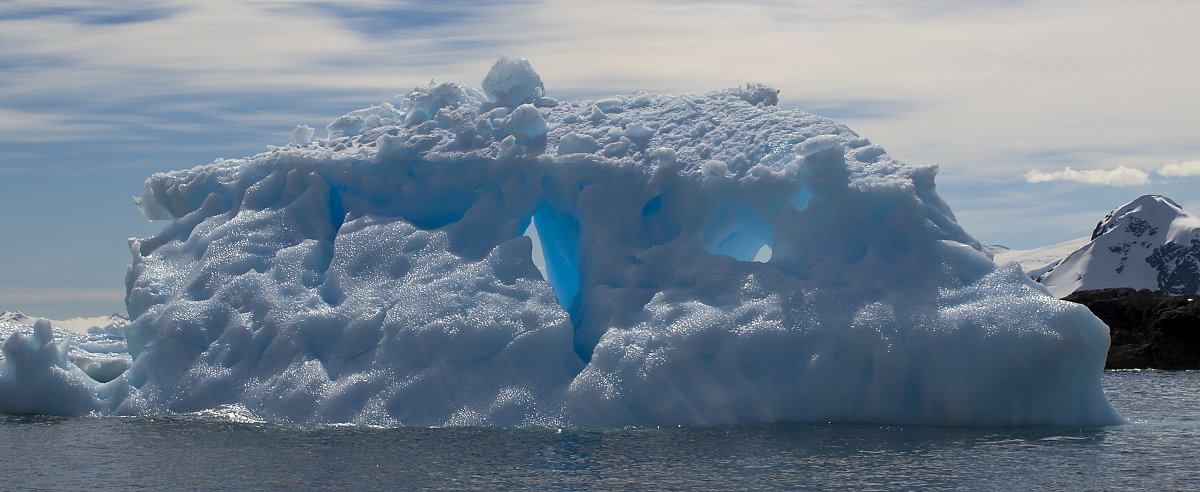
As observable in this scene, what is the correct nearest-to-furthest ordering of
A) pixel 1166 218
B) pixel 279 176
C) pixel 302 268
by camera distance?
1. pixel 302 268
2. pixel 279 176
3. pixel 1166 218

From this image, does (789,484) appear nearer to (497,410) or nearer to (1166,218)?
(497,410)

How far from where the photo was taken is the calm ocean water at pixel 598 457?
453 inches

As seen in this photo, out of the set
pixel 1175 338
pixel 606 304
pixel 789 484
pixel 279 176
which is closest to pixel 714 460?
pixel 789 484

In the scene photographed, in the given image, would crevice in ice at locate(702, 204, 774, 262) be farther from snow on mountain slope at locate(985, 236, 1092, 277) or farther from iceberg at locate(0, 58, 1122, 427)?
snow on mountain slope at locate(985, 236, 1092, 277)

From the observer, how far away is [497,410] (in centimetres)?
1513

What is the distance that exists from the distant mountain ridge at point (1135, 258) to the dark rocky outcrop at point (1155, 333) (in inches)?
3428

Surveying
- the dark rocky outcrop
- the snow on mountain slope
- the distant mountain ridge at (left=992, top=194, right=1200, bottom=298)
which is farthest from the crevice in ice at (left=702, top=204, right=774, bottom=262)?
the snow on mountain slope

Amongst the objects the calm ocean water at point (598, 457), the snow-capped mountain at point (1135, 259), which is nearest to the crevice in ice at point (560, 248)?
the calm ocean water at point (598, 457)

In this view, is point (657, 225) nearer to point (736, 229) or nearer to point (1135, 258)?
point (736, 229)

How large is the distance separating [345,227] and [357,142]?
2.21 m

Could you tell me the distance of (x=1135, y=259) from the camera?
142000mm

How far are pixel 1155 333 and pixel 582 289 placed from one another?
35623 mm

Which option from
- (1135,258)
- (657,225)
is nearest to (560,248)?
(657,225)

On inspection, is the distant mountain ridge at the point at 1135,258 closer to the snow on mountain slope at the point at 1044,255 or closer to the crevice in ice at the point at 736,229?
the snow on mountain slope at the point at 1044,255
